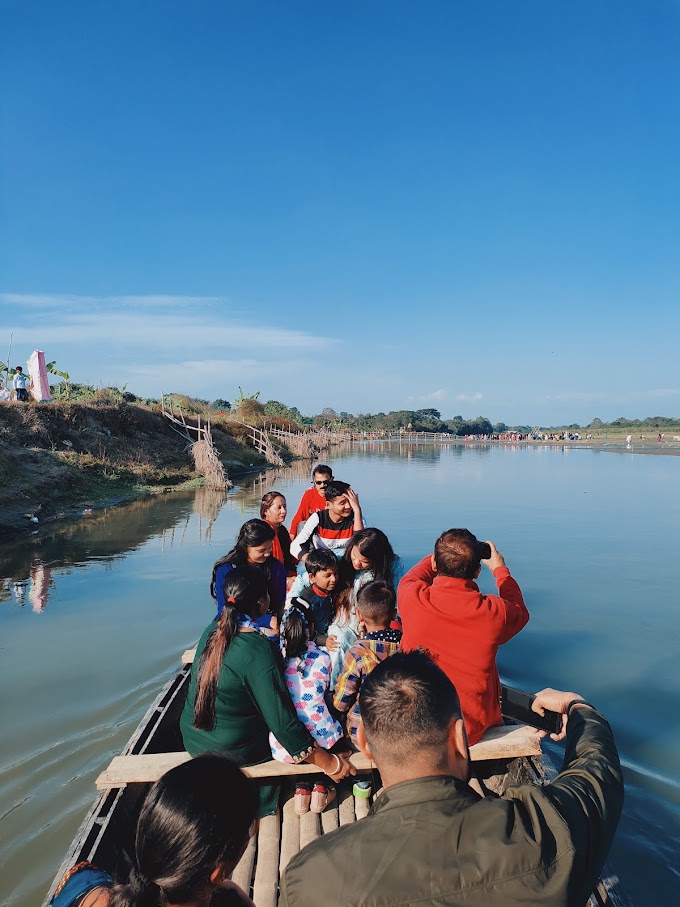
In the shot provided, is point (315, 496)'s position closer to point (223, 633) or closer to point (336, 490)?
point (336, 490)

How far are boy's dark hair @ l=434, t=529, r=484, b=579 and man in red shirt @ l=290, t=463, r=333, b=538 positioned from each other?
3.07 m

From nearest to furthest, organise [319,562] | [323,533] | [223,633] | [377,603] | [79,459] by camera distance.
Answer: [223,633] < [377,603] < [319,562] < [323,533] < [79,459]

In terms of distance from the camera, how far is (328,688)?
3.21 m

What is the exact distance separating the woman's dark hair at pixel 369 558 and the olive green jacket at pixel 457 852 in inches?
115

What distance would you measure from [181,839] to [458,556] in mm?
1859

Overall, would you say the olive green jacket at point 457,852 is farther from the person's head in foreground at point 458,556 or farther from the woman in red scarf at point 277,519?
the woman in red scarf at point 277,519

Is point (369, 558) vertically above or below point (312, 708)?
above

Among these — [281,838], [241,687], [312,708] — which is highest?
[241,687]

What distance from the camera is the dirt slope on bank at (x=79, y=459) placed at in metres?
14.4

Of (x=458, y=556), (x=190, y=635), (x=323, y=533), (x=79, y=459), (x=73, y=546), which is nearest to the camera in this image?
(x=458, y=556)

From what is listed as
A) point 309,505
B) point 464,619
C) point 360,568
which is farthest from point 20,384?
point 464,619

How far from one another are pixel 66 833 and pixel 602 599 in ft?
25.5

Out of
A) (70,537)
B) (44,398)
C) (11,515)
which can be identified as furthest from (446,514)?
(44,398)

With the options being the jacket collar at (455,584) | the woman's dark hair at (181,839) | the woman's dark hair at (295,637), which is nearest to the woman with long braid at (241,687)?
the woman's dark hair at (295,637)
